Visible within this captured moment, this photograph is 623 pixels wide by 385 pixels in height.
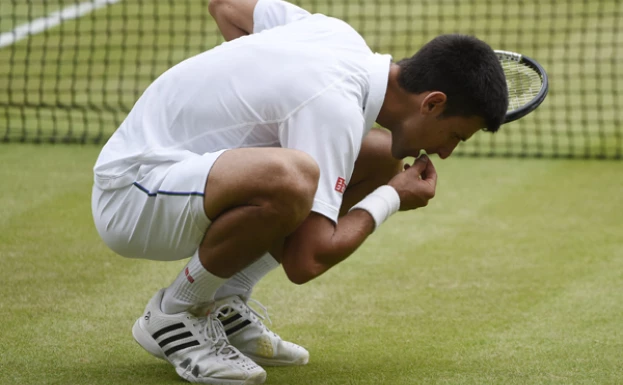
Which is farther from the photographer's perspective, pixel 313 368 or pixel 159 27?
pixel 159 27

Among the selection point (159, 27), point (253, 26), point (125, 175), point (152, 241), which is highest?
point (253, 26)

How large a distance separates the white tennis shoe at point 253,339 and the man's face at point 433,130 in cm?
73

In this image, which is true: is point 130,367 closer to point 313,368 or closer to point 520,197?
point 313,368

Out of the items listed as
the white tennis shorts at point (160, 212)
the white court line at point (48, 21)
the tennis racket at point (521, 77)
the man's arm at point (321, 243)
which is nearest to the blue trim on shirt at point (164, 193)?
the white tennis shorts at point (160, 212)

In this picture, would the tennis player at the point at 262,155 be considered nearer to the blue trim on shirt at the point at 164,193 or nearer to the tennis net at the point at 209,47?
the blue trim on shirt at the point at 164,193

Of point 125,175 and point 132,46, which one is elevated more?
point 125,175

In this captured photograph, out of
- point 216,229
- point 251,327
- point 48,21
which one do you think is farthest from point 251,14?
point 48,21

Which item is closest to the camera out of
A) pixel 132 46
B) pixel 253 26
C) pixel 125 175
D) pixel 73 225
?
pixel 125 175

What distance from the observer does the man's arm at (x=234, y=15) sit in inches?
137

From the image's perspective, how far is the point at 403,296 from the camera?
3.95m

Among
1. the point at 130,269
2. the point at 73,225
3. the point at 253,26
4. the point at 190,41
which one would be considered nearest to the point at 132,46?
the point at 190,41

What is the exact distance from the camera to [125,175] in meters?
2.96

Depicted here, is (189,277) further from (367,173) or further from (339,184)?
(367,173)

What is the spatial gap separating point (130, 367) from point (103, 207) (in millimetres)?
516
